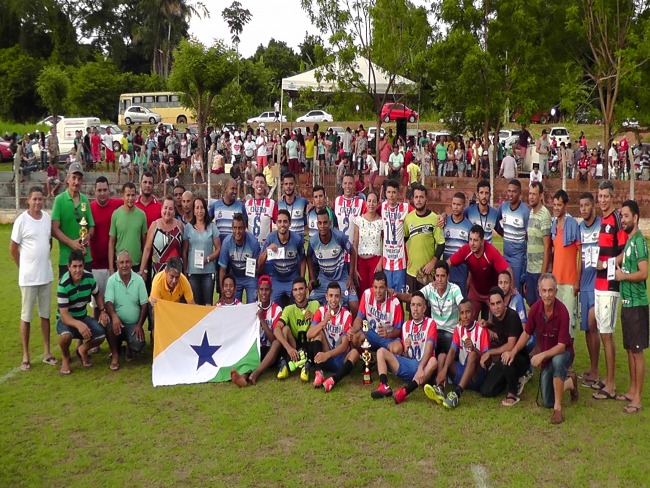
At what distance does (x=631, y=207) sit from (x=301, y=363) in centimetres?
399

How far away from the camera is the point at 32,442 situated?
7.23m

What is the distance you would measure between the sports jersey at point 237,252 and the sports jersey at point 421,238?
77.5 inches

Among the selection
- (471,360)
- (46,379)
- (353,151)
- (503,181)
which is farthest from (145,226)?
(353,151)

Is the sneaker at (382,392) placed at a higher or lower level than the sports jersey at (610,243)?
lower

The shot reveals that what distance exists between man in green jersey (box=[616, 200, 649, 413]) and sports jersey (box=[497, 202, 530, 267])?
169 cm

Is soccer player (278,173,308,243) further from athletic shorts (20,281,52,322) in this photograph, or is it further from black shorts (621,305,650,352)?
black shorts (621,305,650,352)

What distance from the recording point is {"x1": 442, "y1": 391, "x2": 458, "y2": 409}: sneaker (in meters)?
7.99

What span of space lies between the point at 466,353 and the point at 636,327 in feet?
5.76

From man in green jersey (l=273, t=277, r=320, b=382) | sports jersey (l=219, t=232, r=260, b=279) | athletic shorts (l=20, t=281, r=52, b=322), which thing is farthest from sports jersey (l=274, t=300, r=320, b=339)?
athletic shorts (l=20, t=281, r=52, b=322)

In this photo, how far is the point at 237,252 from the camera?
991cm

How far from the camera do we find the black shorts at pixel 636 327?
7.93m

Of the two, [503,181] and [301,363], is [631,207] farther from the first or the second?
[503,181]

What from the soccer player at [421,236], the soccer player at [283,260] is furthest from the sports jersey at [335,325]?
the soccer player at [421,236]

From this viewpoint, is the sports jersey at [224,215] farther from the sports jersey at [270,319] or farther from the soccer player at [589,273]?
the soccer player at [589,273]
